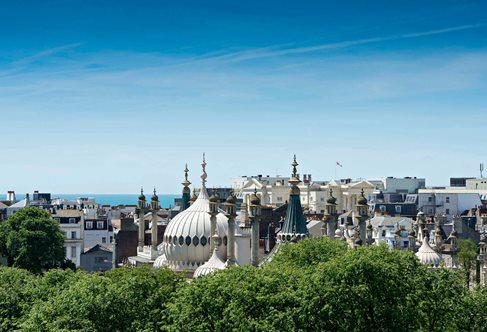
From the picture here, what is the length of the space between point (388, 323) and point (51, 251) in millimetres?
75496

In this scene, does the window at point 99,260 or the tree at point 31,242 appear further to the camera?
the window at point 99,260

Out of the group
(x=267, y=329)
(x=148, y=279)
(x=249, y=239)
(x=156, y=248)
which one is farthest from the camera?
(x=156, y=248)

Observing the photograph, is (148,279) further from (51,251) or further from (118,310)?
(51,251)

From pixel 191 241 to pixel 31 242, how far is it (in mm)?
36951

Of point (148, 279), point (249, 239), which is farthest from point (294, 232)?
point (148, 279)

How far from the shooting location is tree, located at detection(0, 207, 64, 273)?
126625 millimetres

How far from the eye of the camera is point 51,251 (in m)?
128

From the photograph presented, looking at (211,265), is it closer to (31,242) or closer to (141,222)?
(141,222)

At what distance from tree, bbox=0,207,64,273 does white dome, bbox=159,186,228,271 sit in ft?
109

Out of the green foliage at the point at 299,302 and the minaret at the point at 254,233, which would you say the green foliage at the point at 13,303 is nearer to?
the green foliage at the point at 299,302

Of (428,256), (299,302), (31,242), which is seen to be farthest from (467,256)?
(299,302)

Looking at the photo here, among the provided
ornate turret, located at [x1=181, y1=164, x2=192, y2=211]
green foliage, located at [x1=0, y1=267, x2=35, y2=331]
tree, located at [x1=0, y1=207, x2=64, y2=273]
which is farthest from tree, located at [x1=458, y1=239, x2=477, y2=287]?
green foliage, located at [x1=0, y1=267, x2=35, y2=331]

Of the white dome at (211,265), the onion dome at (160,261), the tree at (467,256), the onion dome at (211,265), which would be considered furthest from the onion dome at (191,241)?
the tree at (467,256)

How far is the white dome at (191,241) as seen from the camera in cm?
9812
